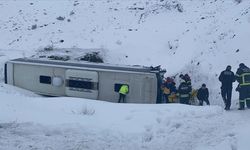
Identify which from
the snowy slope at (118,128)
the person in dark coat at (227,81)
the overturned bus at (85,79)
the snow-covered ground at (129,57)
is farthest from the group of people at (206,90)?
the snowy slope at (118,128)

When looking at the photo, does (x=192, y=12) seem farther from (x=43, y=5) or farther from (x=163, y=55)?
(x=43, y=5)

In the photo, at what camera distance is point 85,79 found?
70.4 ft

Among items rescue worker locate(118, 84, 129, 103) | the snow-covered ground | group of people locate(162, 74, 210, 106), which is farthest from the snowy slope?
rescue worker locate(118, 84, 129, 103)

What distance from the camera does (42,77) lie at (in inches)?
895

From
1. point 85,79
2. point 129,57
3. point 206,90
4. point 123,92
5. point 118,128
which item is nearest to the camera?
point 118,128

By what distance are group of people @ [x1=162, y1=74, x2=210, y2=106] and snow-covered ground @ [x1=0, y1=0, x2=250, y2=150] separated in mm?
1242

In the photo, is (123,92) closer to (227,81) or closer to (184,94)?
(184,94)

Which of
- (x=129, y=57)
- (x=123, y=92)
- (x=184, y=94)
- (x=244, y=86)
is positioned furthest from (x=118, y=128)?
(x=129, y=57)

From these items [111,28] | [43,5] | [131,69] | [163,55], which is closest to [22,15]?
[43,5]

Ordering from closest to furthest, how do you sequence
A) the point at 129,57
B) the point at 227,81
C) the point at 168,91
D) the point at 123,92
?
the point at 227,81
the point at 123,92
the point at 168,91
the point at 129,57

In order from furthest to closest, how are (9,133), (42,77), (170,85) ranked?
(42,77), (170,85), (9,133)

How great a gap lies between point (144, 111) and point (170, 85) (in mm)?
8976

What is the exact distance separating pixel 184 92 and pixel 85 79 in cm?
450

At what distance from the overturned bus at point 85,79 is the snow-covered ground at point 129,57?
935mm
